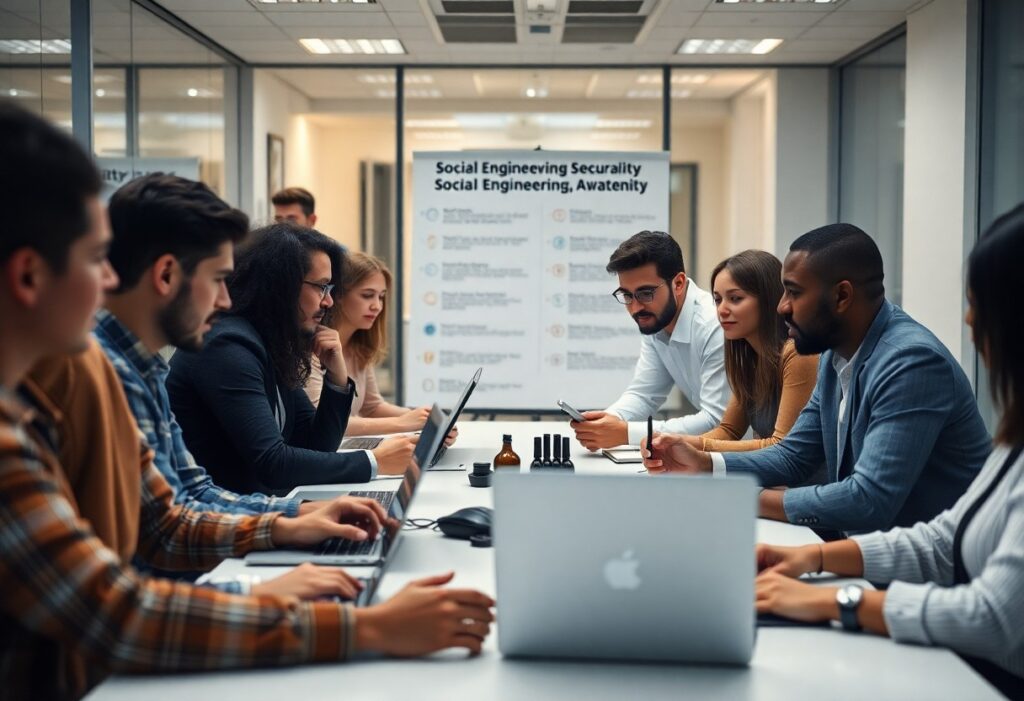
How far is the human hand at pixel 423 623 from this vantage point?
1421 millimetres

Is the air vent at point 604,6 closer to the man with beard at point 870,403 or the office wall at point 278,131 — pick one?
the office wall at point 278,131

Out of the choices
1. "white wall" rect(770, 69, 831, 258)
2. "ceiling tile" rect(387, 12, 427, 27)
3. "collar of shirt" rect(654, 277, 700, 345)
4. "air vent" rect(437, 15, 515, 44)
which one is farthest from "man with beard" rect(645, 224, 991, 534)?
"white wall" rect(770, 69, 831, 258)

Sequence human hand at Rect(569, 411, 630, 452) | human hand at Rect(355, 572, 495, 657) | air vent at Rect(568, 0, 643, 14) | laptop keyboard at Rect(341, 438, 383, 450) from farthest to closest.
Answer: air vent at Rect(568, 0, 643, 14) → laptop keyboard at Rect(341, 438, 383, 450) → human hand at Rect(569, 411, 630, 452) → human hand at Rect(355, 572, 495, 657)

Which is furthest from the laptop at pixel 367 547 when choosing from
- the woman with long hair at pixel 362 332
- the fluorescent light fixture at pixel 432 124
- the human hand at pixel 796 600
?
the fluorescent light fixture at pixel 432 124

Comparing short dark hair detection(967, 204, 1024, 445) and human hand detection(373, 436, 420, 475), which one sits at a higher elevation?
short dark hair detection(967, 204, 1024, 445)

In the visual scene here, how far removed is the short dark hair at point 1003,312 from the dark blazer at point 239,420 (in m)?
1.69

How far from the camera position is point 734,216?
930cm

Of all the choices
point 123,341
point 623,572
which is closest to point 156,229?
point 123,341

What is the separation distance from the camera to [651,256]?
13.1ft

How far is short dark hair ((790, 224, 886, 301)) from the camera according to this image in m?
2.40

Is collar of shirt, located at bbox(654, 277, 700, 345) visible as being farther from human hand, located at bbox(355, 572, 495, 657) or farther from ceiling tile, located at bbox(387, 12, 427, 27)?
ceiling tile, located at bbox(387, 12, 427, 27)

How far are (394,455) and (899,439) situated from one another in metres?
1.36

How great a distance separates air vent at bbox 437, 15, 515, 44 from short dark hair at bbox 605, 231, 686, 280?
298 cm

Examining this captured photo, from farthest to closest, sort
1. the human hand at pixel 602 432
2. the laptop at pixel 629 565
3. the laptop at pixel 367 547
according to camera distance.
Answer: the human hand at pixel 602 432 → the laptop at pixel 367 547 → the laptop at pixel 629 565
